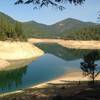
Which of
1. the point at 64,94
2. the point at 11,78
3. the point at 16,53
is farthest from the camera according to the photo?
the point at 16,53

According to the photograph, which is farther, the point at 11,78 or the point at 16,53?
the point at 16,53

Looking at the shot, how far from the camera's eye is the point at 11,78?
2803 inches

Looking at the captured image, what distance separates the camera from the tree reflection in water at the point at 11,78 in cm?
6259

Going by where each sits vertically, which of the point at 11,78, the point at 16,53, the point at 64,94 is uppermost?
the point at 64,94

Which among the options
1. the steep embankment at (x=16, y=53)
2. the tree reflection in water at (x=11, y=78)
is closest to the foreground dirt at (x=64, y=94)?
the tree reflection in water at (x=11, y=78)

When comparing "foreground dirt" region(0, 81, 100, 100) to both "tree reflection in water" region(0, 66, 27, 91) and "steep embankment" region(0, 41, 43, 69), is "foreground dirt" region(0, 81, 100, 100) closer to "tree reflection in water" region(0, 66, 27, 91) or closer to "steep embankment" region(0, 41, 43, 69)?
"tree reflection in water" region(0, 66, 27, 91)

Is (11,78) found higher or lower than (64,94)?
lower

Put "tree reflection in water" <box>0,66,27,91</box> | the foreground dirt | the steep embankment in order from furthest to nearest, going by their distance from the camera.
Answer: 1. the steep embankment
2. "tree reflection in water" <box>0,66,27,91</box>
3. the foreground dirt

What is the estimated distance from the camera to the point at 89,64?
49312 millimetres

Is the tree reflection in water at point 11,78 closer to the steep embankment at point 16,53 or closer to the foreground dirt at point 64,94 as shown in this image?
the steep embankment at point 16,53

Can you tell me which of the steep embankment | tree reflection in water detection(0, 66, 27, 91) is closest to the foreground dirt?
tree reflection in water detection(0, 66, 27, 91)

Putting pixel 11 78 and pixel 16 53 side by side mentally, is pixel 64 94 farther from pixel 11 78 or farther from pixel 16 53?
pixel 16 53

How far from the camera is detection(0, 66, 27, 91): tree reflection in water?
205 feet

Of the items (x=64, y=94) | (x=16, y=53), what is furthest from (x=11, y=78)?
(x=16, y=53)
